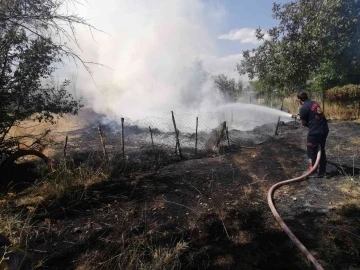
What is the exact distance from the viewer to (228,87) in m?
22.6

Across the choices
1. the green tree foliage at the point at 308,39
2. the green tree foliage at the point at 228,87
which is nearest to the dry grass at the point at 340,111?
the green tree foliage at the point at 308,39

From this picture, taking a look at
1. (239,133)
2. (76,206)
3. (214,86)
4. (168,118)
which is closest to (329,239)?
(76,206)

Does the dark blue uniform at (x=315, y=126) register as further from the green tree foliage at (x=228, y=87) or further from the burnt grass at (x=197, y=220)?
the green tree foliage at (x=228, y=87)

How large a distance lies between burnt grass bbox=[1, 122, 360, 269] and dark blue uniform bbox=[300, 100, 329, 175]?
1.73 ft

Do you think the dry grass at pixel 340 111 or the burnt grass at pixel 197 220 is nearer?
the burnt grass at pixel 197 220

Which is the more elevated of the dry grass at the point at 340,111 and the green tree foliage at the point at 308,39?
the green tree foliage at the point at 308,39

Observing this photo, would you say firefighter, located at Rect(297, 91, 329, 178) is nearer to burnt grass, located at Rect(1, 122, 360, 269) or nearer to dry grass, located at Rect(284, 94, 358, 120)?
burnt grass, located at Rect(1, 122, 360, 269)

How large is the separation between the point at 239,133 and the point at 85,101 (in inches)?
562

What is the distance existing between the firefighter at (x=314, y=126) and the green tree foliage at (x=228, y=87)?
44.6 feet

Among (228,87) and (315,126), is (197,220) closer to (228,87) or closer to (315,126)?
(315,126)

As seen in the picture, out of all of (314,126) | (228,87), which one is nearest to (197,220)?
(314,126)

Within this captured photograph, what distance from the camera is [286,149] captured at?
7.52 m

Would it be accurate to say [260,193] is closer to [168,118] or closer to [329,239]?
[329,239]

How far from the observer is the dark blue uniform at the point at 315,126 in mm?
5059
